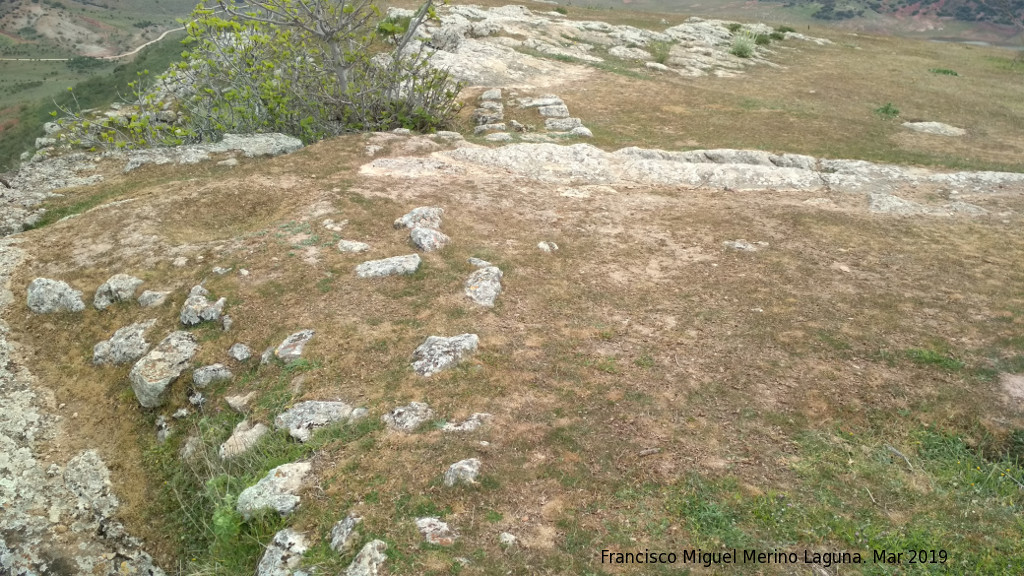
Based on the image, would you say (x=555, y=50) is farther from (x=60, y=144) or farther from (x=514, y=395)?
(x=514, y=395)

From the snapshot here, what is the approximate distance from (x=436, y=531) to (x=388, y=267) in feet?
18.8

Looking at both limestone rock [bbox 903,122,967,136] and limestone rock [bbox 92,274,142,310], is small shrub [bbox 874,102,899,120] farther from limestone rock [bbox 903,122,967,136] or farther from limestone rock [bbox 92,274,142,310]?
limestone rock [bbox 92,274,142,310]

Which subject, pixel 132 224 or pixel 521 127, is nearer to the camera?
pixel 132 224

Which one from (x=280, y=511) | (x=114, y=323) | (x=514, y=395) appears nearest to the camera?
(x=280, y=511)

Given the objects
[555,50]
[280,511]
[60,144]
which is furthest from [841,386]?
[60,144]

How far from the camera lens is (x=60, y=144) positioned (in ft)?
88.2

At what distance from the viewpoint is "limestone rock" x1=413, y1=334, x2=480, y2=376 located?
7738 millimetres

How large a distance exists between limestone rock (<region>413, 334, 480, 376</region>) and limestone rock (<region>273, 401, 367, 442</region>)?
1.10 meters

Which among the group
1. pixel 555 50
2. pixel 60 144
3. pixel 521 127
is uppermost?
pixel 555 50

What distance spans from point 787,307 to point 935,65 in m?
41.7

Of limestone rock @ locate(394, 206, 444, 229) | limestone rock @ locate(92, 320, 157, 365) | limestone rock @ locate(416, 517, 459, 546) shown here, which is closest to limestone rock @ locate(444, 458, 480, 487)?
limestone rock @ locate(416, 517, 459, 546)

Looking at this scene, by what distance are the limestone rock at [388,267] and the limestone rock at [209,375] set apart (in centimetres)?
286

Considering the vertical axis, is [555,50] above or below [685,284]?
above

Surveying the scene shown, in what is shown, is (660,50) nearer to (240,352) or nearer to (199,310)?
(199,310)
